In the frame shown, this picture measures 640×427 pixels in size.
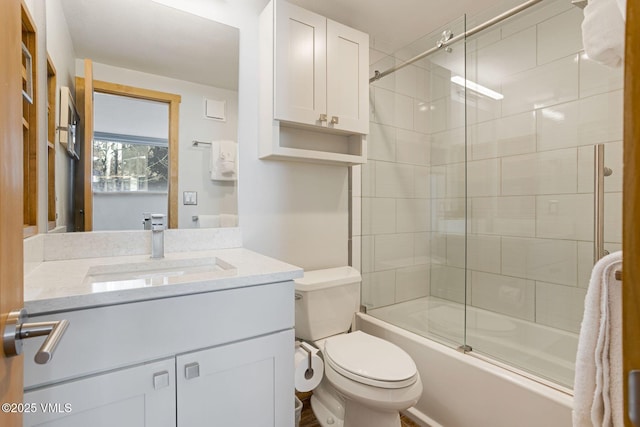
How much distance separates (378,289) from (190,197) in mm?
1365

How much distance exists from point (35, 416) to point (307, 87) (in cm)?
154

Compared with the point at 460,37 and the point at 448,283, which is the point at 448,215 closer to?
the point at 448,283

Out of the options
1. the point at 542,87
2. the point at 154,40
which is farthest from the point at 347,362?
the point at 542,87

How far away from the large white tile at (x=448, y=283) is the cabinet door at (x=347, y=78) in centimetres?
115

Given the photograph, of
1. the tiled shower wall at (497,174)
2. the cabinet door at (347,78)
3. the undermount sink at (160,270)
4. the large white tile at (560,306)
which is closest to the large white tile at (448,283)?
the tiled shower wall at (497,174)

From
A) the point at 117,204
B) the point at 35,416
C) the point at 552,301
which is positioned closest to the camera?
the point at 35,416

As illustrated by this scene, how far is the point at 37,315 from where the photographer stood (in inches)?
29.0

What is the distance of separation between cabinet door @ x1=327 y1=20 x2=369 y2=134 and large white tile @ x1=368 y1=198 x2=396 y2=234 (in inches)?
22.0

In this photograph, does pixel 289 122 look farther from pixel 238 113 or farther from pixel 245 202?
pixel 245 202

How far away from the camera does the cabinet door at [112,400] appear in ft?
2.42

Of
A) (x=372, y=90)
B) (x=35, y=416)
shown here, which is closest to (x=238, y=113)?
(x=372, y=90)

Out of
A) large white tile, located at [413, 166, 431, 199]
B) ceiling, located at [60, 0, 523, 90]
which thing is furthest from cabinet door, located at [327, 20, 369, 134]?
large white tile, located at [413, 166, 431, 199]

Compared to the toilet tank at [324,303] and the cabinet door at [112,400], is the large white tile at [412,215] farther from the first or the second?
the cabinet door at [112,400]

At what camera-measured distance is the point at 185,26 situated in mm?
1474
